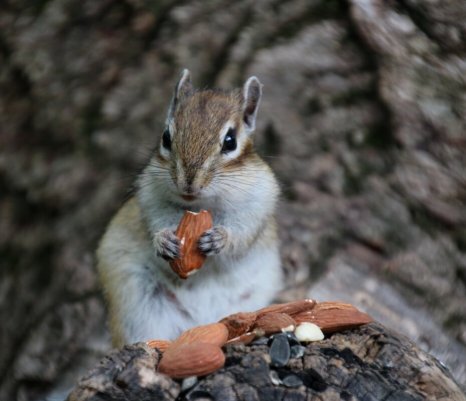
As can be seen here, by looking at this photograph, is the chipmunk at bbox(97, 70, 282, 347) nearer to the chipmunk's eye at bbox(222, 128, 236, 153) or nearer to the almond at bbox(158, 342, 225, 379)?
the chipmunk's eye at bbox(222, 128, 236, 153)

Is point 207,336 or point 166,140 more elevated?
point 207,336

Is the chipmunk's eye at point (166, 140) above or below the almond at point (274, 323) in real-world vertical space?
below

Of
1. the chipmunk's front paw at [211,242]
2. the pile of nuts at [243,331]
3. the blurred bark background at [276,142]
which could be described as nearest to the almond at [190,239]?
the chipmunk's front paw at [211,242]

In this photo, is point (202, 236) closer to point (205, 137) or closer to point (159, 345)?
point (205, 137)

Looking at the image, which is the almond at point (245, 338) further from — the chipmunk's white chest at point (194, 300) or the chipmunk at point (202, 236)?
the chipmunk's white chest at point (194, 300)

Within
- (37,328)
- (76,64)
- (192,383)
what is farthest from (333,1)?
(192,383)

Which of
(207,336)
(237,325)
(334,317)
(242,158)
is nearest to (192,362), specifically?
(207,336)

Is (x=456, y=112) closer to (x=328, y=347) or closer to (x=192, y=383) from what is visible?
(x=328, y=347)
